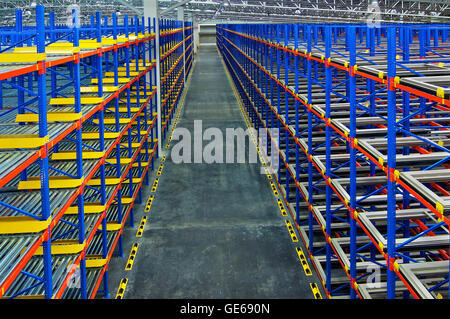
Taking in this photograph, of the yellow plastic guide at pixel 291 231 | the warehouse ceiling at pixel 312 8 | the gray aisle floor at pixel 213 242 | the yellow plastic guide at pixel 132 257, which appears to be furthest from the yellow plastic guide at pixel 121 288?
the warehouse ceiling at pixel 312 8

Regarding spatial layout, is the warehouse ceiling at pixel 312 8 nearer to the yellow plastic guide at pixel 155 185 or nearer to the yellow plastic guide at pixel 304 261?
the yellow plastic guide at pixel 155 185

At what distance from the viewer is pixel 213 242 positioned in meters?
13.0

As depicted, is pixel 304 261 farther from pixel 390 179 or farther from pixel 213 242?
pixel 390 179

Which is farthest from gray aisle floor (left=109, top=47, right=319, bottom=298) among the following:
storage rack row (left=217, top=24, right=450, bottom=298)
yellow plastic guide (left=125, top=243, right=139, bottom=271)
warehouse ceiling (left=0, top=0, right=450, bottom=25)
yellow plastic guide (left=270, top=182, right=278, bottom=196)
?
warehouse ceiling (left=0, top=0, right=450, bottom=25)

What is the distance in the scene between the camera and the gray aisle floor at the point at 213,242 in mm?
10828

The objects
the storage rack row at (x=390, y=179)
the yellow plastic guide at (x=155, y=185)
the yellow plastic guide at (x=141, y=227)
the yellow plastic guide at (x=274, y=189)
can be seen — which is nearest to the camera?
the storage rack row at (x=390, y=179)

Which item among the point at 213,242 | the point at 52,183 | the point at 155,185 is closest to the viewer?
the point at 52,183

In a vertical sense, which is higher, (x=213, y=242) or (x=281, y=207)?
(x=281, y=207)

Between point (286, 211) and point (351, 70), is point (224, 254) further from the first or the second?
point (351, 70)

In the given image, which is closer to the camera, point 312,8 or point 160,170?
point 160,170

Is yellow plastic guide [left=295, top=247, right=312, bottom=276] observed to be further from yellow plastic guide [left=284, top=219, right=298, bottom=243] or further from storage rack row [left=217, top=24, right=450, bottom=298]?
yellow plastic guide [left=284, top=219, right=298, bottom=243]

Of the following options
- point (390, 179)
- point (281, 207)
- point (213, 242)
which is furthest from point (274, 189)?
point (390, 179)

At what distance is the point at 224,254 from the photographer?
12.3 meters

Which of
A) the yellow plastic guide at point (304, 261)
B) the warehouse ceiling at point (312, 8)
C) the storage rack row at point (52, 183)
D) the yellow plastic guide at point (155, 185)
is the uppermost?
the warehouse ceiling at point (312, 8)
